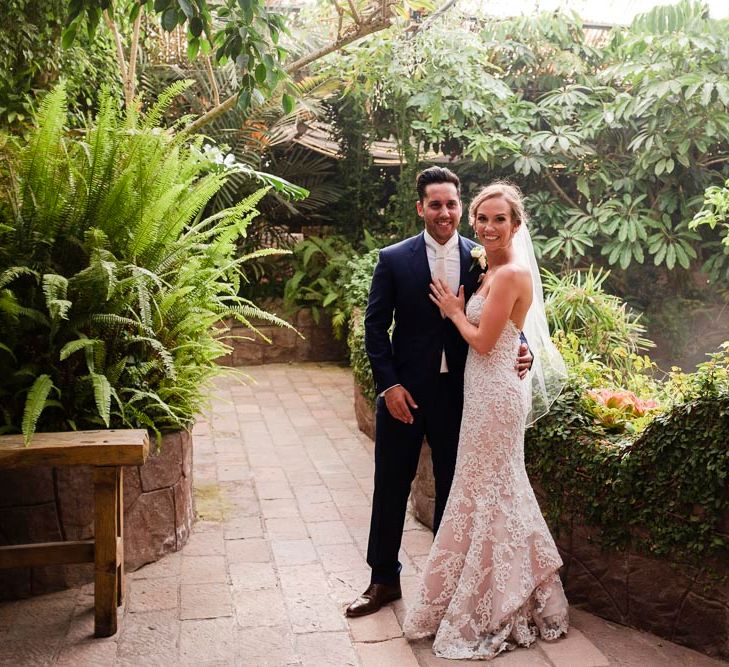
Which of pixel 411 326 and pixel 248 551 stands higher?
pixel 411 326

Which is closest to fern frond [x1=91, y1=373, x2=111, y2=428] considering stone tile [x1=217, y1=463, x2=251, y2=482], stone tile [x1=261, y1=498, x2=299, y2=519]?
stone tile [x1=261, y1=498, x2=299, y2=519]

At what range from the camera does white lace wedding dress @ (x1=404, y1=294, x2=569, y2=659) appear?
10.1ft

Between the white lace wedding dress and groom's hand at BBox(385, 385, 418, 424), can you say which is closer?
the white lace wedding dress

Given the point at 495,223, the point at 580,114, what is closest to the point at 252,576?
the point at 495,223

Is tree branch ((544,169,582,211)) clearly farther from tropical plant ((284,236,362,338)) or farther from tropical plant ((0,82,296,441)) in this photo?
tropical plant ((0,82,296,441))

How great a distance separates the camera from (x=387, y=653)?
3.07 m

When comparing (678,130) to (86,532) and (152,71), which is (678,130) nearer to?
(152,71)

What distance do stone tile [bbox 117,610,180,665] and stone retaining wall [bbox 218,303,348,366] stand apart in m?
6.06

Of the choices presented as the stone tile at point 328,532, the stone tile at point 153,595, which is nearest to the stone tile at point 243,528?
the stone tile at point 328,532

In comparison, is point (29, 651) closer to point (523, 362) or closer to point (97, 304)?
point (97, 304)

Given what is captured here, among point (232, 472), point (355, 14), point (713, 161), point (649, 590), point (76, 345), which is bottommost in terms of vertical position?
point (232, 472)

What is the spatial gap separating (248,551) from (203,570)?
33 centimetres

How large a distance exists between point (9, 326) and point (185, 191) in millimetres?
1140

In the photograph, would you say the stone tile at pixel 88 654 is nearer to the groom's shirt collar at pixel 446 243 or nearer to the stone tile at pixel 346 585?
the stone tile at pixel 346 585
